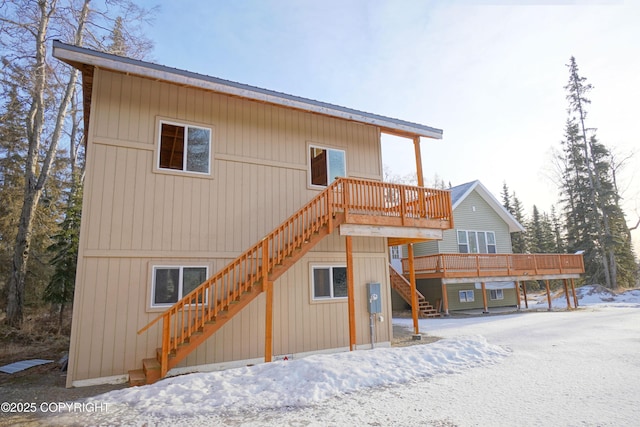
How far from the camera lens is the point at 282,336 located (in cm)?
857

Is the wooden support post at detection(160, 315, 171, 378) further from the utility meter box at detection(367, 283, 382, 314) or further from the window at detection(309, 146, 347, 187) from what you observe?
the utility meter box at detection(367, 283, 382, 314)

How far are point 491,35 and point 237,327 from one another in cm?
1018

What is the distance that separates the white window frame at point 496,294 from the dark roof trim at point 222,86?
1395 centimetres

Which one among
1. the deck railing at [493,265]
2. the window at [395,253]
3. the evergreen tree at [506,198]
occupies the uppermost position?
the evergreen tree at [506,198]

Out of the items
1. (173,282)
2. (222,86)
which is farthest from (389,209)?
(173,282)

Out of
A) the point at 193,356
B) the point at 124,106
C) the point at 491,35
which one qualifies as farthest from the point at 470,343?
the point at 124,106

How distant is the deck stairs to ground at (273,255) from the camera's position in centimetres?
655

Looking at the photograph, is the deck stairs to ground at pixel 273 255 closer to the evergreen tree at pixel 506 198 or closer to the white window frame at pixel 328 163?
the white window frame at pixel 328 163

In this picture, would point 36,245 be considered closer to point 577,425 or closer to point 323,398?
point 323,398

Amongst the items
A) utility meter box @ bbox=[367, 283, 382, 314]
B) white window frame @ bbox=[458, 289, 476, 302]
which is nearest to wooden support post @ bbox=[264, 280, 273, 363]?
utility meter box @ bbox=[367, 283, 382, 314]

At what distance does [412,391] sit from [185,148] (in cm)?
686

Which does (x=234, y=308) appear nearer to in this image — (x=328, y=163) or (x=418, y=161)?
(x=328, y=163)

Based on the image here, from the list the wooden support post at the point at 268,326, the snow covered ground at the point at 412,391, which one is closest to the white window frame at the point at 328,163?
the wooden support post at the point at 268,326

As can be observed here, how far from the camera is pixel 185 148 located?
27.3 ft
